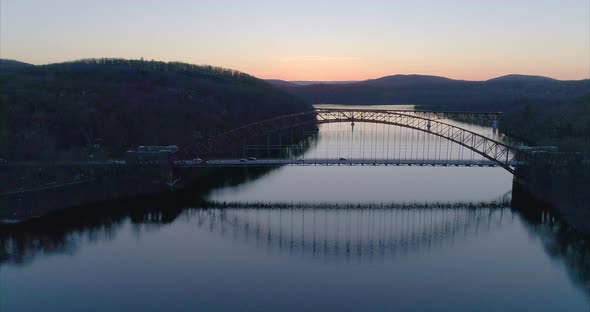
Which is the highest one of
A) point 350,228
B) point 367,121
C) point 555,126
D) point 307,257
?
point 367,121

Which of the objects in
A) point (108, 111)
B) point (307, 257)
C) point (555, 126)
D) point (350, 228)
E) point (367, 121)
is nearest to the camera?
point (307, 257)

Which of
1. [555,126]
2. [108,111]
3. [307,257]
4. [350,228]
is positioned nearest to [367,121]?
[350,228]

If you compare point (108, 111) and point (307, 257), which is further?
point (108, 111)

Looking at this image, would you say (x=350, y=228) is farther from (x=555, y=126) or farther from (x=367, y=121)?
(x=555, y=126)

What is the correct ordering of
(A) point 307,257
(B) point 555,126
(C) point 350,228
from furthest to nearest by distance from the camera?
1. (B) point 555,126
2. (C) point 350,228
3. (A) point 307,257

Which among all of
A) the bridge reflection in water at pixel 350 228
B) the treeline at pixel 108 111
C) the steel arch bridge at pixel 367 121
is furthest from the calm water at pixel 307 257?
the treeline at pixel 108 111

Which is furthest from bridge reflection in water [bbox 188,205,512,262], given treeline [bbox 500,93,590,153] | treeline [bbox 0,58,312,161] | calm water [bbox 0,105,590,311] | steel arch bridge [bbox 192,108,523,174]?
treeline [bbox 0,58,312,161]
